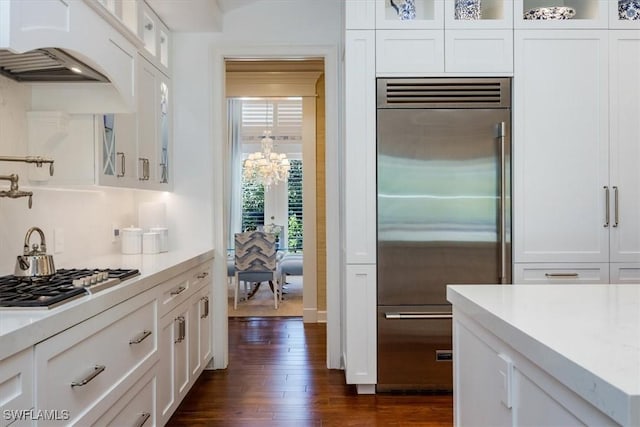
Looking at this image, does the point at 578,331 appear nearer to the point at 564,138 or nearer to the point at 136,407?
the point at 136,407

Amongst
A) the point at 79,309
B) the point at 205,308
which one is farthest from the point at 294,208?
the point at 79,309

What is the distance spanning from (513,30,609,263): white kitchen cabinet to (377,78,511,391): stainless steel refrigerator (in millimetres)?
110

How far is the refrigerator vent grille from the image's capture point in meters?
2.84

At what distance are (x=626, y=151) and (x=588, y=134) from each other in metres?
Answer: 0.27

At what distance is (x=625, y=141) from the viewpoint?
9.29ft

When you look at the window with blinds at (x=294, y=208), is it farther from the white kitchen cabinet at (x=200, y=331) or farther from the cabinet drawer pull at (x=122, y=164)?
the cabinet drawer pull at (x=122, y=164)

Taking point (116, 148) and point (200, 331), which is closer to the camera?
point (116, 148)

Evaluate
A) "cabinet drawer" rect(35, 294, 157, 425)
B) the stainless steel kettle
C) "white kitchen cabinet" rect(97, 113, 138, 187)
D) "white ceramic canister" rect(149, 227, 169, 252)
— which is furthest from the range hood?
"white ceramic canister" rect(149, 227, 169, 252)

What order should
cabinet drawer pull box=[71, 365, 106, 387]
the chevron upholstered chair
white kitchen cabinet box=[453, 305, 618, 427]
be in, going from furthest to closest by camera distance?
the chevron upholstered chair < cabinet drawer pull box=[71, 365, 106, 387] < white kitchen cabinet box=[453, 305, 618, 427]

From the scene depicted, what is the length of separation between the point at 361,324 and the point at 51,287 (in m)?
1.85

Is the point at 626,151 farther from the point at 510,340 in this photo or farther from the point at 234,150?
the point at 234,150

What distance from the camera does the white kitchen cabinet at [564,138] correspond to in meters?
2.82

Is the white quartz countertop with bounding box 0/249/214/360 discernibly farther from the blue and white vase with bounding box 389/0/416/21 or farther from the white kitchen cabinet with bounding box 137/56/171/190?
the blue and white vase with bounding box 389/0/416/21

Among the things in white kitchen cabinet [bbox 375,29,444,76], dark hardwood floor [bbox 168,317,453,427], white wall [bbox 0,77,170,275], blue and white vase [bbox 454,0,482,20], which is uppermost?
blue and white vase [bbox 454,0,482,20]
